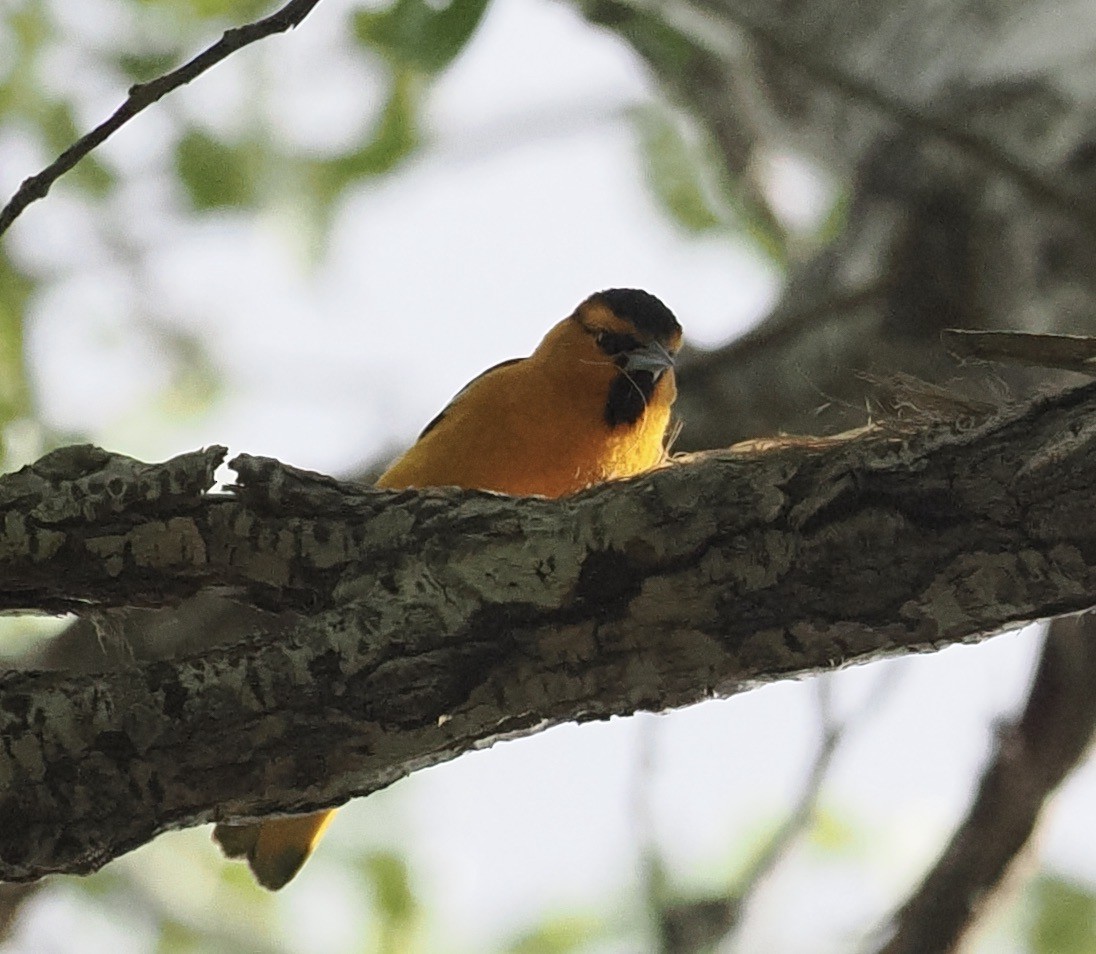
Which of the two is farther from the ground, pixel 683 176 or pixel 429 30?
pixel 683 176

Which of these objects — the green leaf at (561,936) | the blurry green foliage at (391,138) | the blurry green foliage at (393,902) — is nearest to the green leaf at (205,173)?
the blurry green foliage at (391,138)

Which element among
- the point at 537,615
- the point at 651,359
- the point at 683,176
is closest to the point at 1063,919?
the point at 651,359

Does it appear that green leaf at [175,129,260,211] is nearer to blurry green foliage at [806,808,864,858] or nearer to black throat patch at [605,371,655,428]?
black throat patch at [605,371,655,428]

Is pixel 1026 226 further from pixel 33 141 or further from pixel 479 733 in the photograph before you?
pixel 33 141

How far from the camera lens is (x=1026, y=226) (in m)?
4.45

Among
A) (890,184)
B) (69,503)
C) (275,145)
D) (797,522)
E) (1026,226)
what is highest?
(275,145)

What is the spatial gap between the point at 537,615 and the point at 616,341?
1934 millimetres

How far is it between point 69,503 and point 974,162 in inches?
129

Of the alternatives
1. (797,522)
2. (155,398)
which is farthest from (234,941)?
(797,522)

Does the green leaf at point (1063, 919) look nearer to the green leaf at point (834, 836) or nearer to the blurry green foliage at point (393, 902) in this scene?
the green leaf at point (834, 836)

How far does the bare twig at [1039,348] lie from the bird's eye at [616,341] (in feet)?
6.19

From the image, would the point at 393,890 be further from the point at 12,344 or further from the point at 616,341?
the point at 616,341

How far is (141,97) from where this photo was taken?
207 centimetres

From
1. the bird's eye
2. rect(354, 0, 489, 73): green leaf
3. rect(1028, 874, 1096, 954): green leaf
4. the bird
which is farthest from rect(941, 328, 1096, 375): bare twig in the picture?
rect(1028, 874, 1096, 954): green leaf
